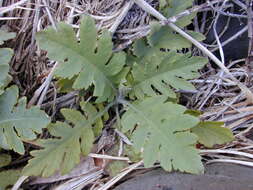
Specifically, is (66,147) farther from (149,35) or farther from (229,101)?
(229,101)

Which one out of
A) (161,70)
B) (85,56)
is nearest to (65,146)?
(85,56)

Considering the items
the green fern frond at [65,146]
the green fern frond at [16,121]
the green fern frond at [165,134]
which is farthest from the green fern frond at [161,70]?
the green fern frond at [16,121]

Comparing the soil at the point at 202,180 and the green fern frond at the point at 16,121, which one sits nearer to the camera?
the soil at the point at 202,180

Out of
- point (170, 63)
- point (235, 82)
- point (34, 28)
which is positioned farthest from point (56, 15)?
point (235, 82)

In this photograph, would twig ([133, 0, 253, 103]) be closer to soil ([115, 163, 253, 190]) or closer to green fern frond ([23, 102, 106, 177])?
soil ([115, 163, 253, 190])

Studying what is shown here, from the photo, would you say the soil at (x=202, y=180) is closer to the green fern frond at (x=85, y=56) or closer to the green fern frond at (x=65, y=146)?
the green fern frond at (x=65, y=146)

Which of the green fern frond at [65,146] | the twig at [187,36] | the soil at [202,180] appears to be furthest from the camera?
the twig at [187,36]
